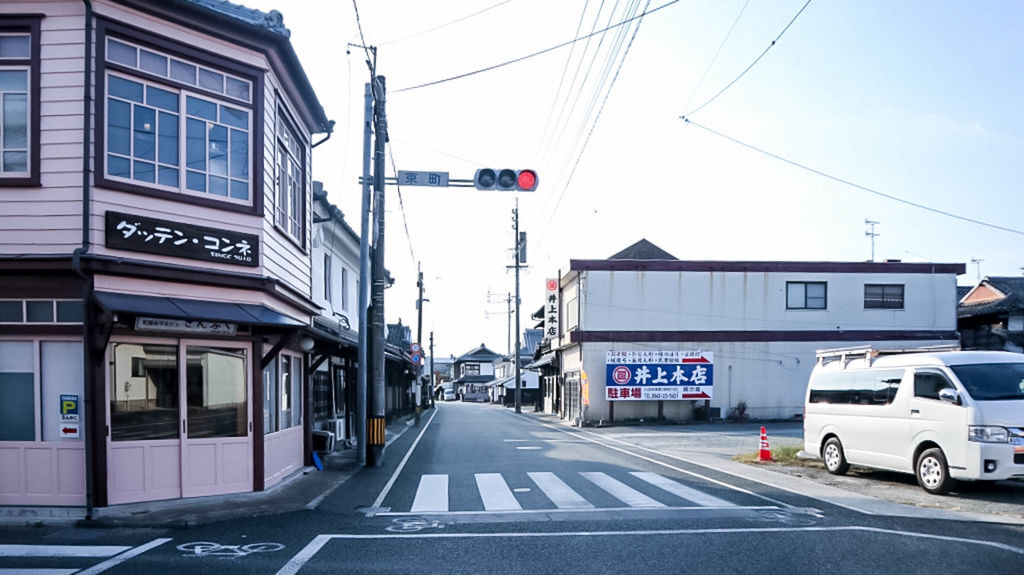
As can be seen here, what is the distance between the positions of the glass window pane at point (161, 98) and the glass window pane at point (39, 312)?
3.03 metres

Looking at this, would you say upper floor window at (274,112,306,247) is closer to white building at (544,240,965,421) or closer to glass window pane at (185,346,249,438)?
glass window pane at (185,346,249,438)

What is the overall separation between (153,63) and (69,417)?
491 centimetres

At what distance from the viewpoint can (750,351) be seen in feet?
114

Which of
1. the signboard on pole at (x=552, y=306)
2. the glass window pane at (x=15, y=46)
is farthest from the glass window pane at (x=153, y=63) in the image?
the signboard on pole at (x=552, y=306)

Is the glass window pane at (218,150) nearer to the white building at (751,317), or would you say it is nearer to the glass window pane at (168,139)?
the glass window pane at (168,139)

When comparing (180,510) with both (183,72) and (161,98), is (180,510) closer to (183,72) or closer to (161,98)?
(161,98)

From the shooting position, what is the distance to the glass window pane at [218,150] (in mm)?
11602

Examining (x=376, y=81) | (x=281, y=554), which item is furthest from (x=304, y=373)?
(x=281, y=554)

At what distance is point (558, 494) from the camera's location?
40.1ft

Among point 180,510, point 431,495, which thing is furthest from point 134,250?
point 431,495

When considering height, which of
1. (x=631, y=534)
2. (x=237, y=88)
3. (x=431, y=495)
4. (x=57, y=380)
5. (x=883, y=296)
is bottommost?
(x=431, y=495)

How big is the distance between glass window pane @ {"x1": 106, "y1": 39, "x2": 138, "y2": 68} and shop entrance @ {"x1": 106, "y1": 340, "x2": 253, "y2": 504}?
380cm

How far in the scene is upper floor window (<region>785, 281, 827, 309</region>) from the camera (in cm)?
3534

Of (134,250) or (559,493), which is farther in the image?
(559,493)
